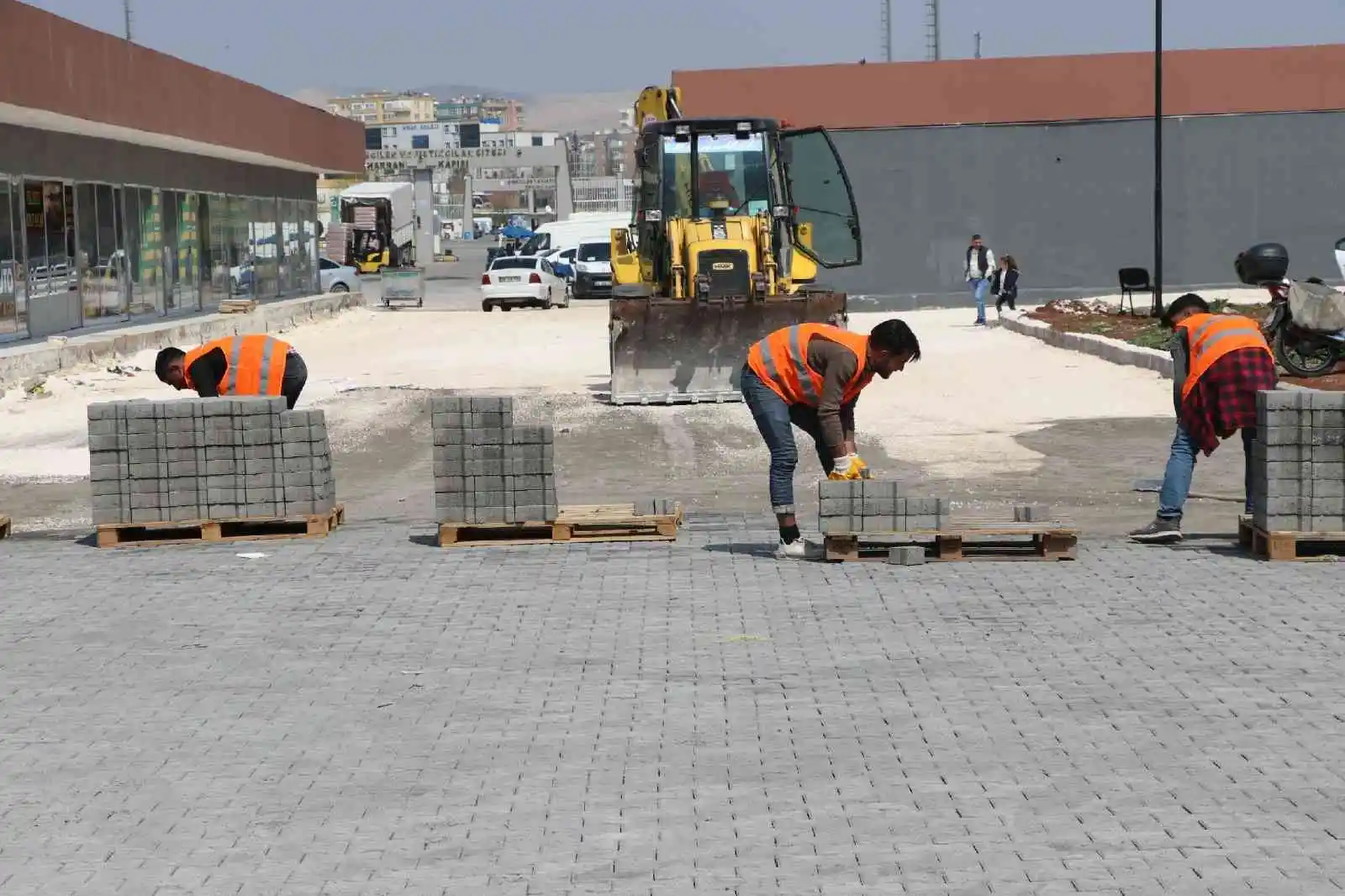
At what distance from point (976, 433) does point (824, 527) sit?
7.52 m

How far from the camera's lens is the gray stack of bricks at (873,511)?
11.6m

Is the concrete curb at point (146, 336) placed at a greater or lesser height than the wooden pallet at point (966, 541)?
greater

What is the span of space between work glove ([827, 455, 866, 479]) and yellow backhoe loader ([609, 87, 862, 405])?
408 inches

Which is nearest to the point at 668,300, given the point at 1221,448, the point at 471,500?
the point at 1221,448

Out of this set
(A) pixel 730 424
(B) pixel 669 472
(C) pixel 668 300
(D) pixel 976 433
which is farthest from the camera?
(C) pixel 668 300

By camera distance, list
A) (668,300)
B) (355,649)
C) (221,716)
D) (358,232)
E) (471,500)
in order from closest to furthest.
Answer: (221,716) → (355,649) → (471,500) → (668,300) → (358,232)

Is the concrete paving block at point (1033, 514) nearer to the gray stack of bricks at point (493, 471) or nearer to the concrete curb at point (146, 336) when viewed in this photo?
the gray stack of bricks at point (493, 471)

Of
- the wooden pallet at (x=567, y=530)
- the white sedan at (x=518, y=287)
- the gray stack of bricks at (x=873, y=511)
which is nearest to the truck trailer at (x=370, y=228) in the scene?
the white sedan at (x=518, y=287)

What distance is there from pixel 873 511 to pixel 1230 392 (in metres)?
2.35

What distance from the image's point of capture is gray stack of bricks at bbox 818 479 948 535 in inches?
459

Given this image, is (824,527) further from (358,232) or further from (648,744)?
(358,232)

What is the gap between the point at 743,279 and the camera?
910 inches

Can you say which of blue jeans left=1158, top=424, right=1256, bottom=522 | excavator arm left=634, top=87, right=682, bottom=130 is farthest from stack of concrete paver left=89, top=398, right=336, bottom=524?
excavator arm left=634, top=87, right=682, bottom=130

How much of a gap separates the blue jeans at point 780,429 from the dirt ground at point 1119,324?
1096 cm
